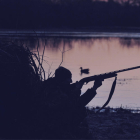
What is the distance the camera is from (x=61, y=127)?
6289 mm

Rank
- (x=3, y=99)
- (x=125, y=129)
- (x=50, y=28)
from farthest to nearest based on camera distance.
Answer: (x=50, y=28) < (x=125, y=129) < (x=3, y=99)

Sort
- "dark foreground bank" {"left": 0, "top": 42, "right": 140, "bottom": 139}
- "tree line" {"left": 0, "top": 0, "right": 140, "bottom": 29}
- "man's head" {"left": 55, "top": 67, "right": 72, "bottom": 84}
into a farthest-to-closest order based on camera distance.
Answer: "tree line" {"left": 0, "top": 0, "right": 140, "bottom": 29}, "man's head" {"left": 55, "top": 67, "right": 72, "bottom": 84}, "dark foreground bank" {"left": 0, "top": 42, "right": 140, "bottom": 139}

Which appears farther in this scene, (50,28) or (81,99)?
(50,28)

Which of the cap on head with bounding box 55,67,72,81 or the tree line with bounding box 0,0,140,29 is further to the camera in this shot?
the tree line with bounding box 0,0,140,29

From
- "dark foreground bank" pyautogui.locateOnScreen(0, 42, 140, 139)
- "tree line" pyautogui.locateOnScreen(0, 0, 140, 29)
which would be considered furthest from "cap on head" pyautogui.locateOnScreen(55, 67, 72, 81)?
"tree line" pyautogui.locateOnScreen(0, 0, 140, 29)

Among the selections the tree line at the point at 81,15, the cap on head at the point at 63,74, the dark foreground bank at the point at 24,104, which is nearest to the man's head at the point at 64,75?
the cap on head at the point at 63,74

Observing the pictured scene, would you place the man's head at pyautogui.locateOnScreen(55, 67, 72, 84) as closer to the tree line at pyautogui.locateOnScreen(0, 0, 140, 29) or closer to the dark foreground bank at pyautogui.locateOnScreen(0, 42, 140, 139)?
the dark foreground bank at pyautogui.locateOnScreen(0, 42, 140, 139)

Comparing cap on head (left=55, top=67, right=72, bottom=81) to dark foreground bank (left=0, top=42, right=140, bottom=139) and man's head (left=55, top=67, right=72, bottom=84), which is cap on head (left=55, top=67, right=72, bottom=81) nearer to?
man's head (left=55, top=67, right=72, bottom=84)

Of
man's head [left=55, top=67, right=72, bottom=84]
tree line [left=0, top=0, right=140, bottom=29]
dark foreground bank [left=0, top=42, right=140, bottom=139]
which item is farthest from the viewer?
tree line [left=0, top=0, right=140, bottom=29]

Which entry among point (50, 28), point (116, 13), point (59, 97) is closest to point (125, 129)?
point (59, 97)

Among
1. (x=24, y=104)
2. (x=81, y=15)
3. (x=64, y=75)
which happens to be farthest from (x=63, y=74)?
(x=81, y=15)

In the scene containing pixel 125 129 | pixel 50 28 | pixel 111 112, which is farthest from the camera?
pixel 50 28

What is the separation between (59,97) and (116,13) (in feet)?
223

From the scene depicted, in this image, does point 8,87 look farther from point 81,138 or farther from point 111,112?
point 111,112
